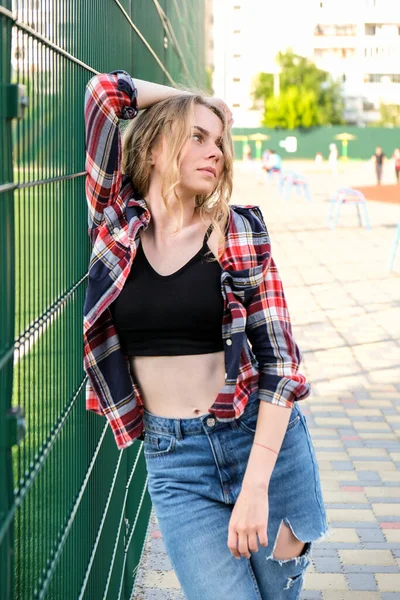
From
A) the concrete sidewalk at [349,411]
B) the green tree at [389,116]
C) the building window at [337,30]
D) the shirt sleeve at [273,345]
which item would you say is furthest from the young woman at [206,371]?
the building window at [337,30]

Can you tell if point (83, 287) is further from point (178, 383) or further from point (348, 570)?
point (348, 570)

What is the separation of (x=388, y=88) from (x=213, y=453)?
122 metres

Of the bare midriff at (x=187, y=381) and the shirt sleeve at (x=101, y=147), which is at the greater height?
the shirt sleeve at (x=101, y=147)

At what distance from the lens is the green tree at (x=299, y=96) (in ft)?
308

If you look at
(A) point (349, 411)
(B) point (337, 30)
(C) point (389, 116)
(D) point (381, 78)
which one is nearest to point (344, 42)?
(B) point (337, 30)

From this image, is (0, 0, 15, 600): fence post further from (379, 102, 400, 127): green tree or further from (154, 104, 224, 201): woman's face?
(379, 102, 400, 127): green tree

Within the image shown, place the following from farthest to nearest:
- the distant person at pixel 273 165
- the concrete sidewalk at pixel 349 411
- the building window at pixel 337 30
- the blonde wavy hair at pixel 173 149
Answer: the building window at pixel 337 30 → the distant person at pixel 273 165 → the concrete sidewalk at pixel 349 411 → the blonde wavy hair at pixel 173 149

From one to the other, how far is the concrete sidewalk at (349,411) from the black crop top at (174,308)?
6.42 ft

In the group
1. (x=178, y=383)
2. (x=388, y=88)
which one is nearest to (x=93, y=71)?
(x=178, y=383)

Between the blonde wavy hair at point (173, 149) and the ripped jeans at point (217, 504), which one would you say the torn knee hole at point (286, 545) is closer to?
the ripped jeans at point (217, 504)

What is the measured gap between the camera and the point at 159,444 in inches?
99.4

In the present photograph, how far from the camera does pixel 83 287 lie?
2.81 meters

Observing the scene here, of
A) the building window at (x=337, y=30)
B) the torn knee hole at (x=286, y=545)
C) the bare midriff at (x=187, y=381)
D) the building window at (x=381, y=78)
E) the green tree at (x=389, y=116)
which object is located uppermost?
the building window at (x=337, y=30)

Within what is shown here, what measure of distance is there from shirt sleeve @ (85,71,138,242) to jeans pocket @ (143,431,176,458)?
54cm
